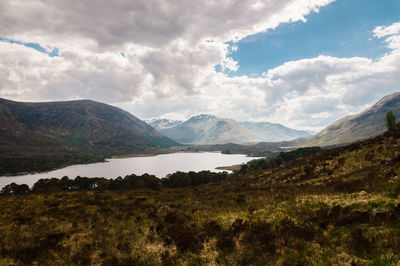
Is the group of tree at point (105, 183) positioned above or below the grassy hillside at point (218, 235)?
below

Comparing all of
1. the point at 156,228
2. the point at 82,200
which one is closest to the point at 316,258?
the point at 156,228

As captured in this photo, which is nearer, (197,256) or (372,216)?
(197,256)

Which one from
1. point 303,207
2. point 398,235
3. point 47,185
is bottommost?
point 47,185

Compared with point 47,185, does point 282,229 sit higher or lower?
higher

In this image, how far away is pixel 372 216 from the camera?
12.1m

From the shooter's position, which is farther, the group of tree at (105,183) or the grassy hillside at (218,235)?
the group of tree at (105,183)

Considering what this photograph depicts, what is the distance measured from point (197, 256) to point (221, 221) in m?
5.99

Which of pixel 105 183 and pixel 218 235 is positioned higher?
pixel 218 235

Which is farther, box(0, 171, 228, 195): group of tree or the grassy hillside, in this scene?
box(0, 171, 228, 195): group of tree

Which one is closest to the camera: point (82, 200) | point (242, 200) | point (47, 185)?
point (242, 200)

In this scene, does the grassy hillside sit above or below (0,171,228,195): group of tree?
above

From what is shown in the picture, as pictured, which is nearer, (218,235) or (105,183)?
(218,235)

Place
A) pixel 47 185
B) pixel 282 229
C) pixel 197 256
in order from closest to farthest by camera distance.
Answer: pixel 197 256 → pixel 282 229 → pixel 47 185

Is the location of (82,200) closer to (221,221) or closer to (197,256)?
(221,221)
